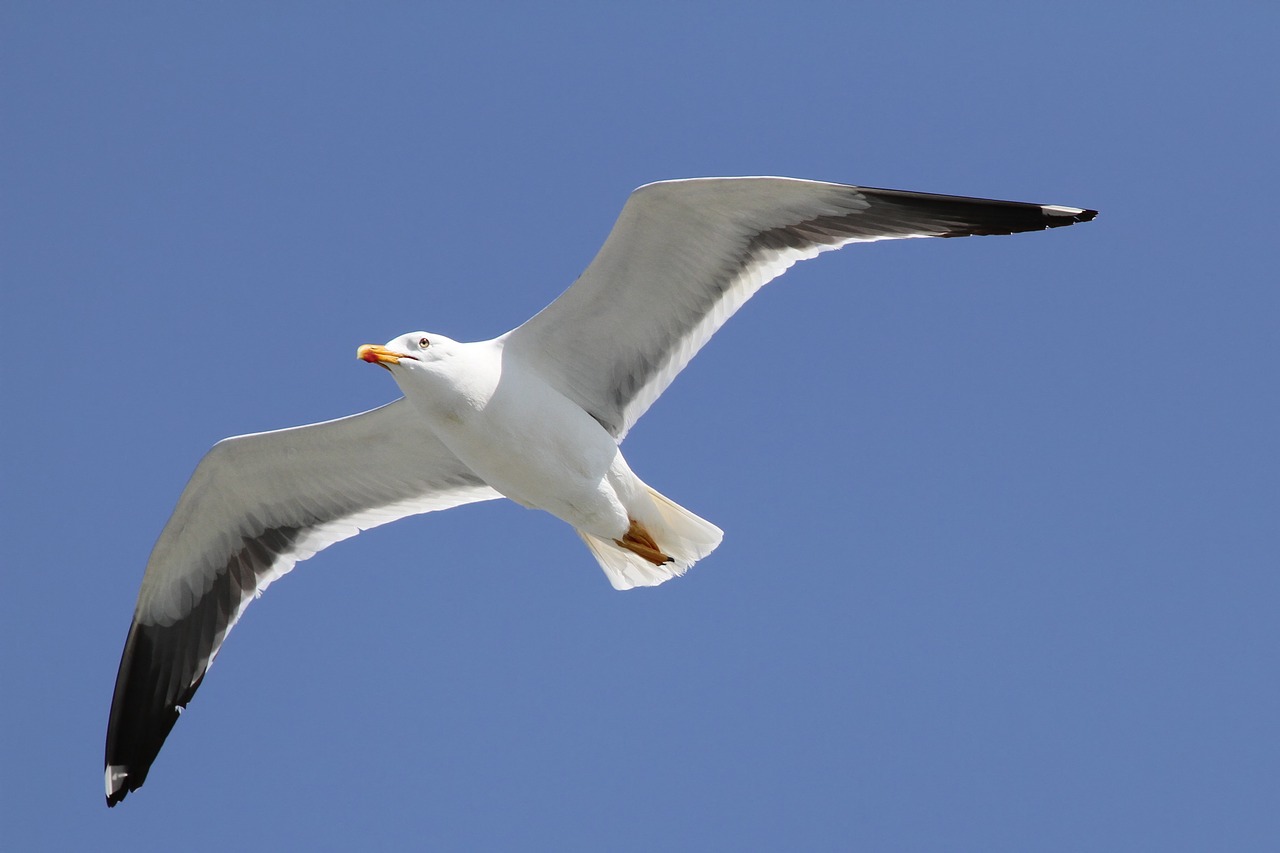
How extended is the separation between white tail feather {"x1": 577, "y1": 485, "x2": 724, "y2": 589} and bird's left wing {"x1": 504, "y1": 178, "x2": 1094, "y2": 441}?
0.56 meters

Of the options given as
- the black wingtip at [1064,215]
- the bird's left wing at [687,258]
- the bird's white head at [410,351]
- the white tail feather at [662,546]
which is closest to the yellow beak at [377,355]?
the bird's white head at [410,351]

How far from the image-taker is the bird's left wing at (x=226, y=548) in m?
8.98

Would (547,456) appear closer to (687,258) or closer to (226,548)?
(687,258)

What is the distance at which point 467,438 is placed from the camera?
787 cm

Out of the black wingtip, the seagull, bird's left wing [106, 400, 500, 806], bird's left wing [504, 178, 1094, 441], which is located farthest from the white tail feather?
the black wingtip

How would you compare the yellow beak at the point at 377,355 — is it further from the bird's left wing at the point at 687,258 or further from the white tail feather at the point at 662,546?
the white tail feather at the point at 662,546

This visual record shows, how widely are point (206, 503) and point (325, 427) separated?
103cm

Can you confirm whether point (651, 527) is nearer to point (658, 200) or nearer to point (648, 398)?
point (648, 398)

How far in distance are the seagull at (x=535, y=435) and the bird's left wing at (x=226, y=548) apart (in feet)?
0.04

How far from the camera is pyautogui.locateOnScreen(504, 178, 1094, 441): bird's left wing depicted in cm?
773

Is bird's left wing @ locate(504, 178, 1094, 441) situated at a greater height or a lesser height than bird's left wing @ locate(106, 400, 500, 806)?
greater

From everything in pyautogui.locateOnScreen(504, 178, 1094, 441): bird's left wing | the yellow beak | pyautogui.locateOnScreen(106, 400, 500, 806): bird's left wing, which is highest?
pyautogui.locateOnScreen(504, 178, 1094, 441): bird's left wing

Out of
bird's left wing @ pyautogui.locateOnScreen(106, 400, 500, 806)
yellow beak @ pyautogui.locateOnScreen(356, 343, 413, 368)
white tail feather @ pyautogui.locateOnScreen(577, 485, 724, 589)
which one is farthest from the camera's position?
bird's left wing @ pyautogui.locateOnScreen(106, 400, 500, 806)

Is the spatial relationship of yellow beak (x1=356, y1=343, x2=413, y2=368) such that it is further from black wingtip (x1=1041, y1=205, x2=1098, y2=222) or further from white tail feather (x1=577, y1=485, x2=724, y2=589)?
black wingtip (x1=1041, y1=205, x2=1098, y2=222)
